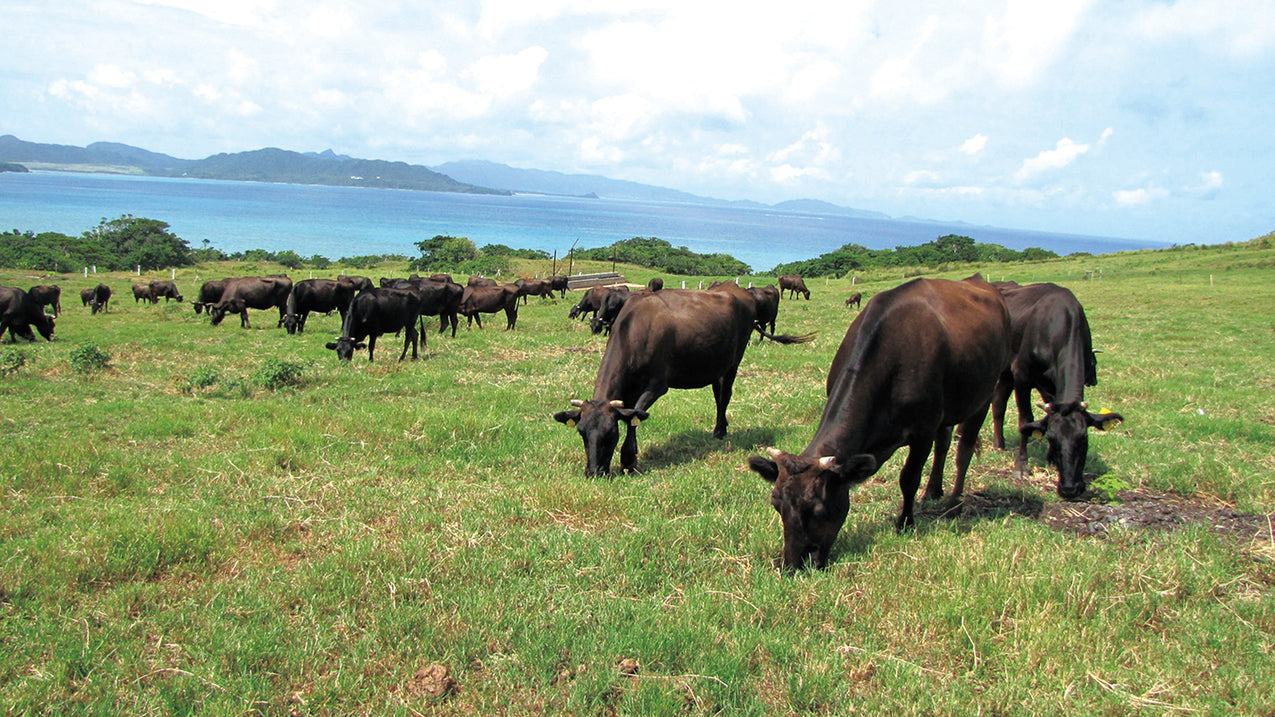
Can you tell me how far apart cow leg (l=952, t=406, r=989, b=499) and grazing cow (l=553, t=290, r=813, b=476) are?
3412mm

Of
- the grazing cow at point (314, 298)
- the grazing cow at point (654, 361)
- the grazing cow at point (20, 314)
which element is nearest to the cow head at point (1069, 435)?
Result: the grazing cow at point (654, 361)

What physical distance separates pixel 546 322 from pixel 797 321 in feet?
32.8

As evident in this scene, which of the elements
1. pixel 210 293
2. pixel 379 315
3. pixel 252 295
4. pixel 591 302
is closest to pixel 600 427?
pixel 379 315

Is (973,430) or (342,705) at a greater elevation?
(973,430)

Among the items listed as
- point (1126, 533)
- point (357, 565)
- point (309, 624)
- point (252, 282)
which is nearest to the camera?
point (309, 624)

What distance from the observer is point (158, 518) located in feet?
20.4

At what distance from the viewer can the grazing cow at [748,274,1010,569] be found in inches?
223

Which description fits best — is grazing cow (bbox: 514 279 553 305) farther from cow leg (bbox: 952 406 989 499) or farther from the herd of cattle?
cow leg (bbox: 952 406 989 499)

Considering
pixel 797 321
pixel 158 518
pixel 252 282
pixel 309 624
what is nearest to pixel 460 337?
pixel 252 282

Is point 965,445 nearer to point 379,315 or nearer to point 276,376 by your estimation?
point 276,376

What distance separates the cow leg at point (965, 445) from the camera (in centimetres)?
771

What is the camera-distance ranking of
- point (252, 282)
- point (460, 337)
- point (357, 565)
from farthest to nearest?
point (252, 282), point (460, 337), point (357, 565)

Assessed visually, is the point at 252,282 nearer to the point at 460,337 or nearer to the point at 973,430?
the point at 460,337

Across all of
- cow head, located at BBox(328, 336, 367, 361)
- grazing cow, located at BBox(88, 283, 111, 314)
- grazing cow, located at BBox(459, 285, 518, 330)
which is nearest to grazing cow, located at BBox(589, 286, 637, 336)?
grazing cow, located at BBox(459, 285, 518, 330)
